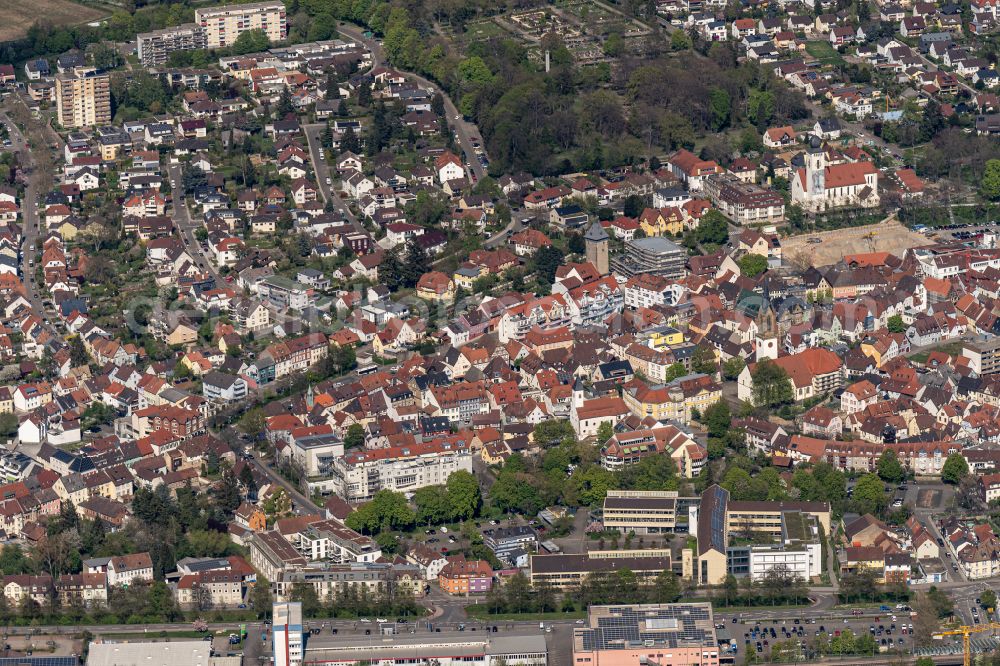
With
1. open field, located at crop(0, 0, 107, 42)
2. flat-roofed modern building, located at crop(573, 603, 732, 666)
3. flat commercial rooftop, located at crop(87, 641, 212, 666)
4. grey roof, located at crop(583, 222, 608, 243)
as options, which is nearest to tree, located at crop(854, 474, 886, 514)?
flat-roofed modern building, located at crop(573, 603, 732, 666)

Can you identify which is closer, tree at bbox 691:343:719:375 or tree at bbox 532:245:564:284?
tree at bbox 691:343:719:375

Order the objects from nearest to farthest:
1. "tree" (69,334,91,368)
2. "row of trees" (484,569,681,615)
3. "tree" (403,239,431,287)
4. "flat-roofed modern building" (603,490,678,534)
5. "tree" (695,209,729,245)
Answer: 1. "row of trees" (484,569,681,615)
2. "flat-roofed modern building" (603,490,678,534)
3. "tree" (69,334,91,368)
4. "tree" (403,239,431,287)
5. "tree" (695,209,729,245)

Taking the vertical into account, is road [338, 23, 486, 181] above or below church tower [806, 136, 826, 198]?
below

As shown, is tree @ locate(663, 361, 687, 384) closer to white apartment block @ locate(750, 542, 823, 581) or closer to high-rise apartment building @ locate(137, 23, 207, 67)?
white apartment block @ locate(750, 542, 823, 581)

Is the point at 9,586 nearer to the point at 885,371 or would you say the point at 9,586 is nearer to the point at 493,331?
the point at 493,331

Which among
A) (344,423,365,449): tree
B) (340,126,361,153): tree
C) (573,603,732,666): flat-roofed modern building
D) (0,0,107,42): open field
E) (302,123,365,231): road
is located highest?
(573,603,732,666): flat-roofed modern building

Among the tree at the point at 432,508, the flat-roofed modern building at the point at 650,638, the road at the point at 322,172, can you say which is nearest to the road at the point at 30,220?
the road at the point at 322,172

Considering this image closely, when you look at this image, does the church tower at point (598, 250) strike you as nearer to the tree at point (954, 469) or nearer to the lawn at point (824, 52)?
the tree at point (954, 469)
